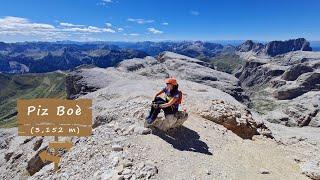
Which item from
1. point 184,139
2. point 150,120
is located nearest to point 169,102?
point 150,120

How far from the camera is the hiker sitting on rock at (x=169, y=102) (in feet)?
80.3

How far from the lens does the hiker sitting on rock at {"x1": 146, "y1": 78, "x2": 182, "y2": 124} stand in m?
24.5

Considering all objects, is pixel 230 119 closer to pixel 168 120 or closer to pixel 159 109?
pixel 168 120

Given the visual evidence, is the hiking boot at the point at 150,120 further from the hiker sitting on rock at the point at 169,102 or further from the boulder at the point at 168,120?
the boulder at the point at 168,120

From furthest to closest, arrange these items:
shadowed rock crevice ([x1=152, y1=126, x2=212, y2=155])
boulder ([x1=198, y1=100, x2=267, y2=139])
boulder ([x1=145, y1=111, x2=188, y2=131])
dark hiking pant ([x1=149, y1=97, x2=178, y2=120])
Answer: boulder ([x1=198, y1=100, x2=267, y2=139]) → boulder ([x1=145, y1=111, x2=188, y2=131]) → dark hiking pant ([x1=149, y1=97, x2=178, y2=120]) → shadowed rock crevice ([x1=152, y1=126, x2=212, y2=155])

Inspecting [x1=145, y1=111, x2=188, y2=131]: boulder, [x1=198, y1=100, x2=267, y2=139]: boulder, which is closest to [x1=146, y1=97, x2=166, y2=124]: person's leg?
[x1=145, y1=111, x2=188, y2=131]: boulder

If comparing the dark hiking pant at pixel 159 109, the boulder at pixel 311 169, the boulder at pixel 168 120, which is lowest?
the boulder at pixel 311 169

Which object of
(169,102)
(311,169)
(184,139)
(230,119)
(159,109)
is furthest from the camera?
(230,119)

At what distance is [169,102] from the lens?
24500 millimetres

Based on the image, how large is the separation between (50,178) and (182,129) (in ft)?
30.4

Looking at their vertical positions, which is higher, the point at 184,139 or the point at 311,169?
the point at 184,139

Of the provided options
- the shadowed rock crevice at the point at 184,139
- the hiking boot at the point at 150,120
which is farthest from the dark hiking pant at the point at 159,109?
the shadowed rock crevice at the point at 184,139

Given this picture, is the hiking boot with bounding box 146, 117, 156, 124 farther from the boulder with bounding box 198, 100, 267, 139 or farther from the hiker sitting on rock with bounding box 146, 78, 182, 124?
the boulder with bounding box 198, 100, 267, 139

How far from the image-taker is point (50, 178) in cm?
2419
